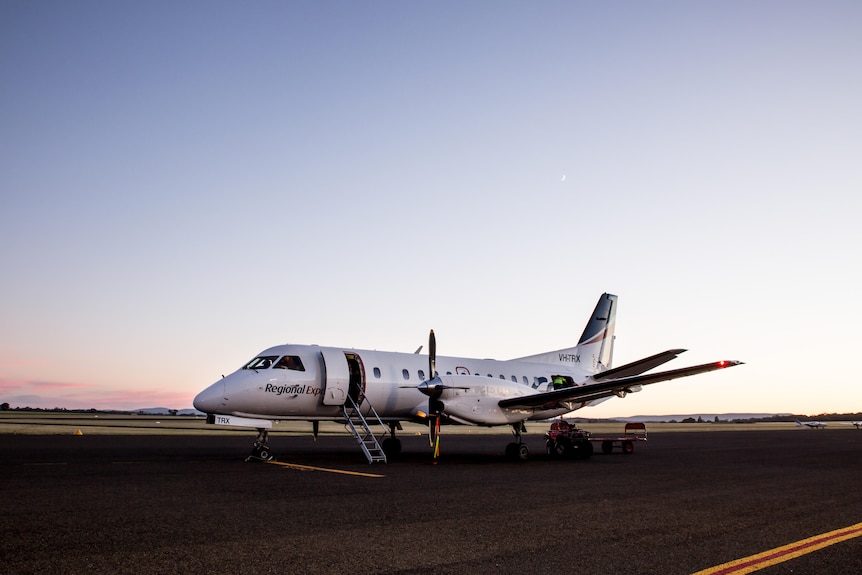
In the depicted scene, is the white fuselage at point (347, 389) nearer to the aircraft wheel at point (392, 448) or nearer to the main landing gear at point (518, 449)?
the main landing gear at point (518, 449)

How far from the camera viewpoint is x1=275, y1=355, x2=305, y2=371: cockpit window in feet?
66.5

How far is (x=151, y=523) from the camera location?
26.5ft

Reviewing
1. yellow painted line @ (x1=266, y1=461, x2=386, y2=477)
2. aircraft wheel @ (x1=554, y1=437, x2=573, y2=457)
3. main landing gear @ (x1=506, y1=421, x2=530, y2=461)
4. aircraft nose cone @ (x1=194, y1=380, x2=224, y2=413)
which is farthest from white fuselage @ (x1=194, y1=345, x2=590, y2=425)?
yellow painted line @ (x1=266, y1=461, x2=386, y2=477)

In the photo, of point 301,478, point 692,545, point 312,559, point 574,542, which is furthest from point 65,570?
point 301,478

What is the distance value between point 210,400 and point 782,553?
50.5 ft

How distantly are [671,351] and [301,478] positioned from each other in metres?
11.7

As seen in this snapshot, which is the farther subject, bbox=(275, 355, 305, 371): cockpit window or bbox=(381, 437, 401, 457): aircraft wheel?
bbox=(381, 437, 401, 457): aircraft wheel

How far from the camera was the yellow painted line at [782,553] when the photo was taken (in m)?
6.12

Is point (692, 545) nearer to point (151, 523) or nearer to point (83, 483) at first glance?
point (151, 523)

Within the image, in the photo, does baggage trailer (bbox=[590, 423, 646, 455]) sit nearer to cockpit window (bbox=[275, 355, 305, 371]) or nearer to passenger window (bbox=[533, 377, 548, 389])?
passenger window (bbox=[533, 377, 548, 389])

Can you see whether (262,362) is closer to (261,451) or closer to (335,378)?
(335,378)

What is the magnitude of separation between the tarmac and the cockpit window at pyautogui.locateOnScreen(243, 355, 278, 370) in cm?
445

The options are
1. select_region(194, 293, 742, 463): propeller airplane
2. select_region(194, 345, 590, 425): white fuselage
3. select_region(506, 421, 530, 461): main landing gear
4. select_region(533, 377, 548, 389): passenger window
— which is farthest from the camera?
select_region(533, 377, 548, 389): passenger window

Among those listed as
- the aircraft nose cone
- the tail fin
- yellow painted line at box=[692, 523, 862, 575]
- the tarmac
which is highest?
the tail fin
